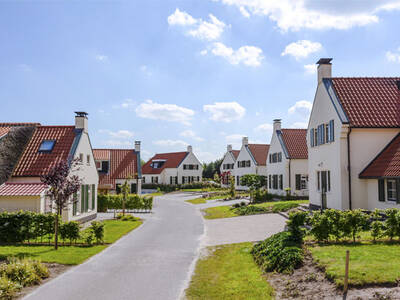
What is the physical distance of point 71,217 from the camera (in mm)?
20281

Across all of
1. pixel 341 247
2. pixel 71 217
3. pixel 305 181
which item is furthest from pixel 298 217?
pixel 305 181

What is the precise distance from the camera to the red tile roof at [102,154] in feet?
135

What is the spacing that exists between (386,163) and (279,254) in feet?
33.5

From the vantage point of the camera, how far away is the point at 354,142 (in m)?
19.2

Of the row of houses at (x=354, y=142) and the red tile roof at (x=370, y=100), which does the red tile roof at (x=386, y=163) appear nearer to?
the row of houses at (x=354, y=142)

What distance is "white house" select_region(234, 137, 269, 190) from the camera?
5012 centimetres

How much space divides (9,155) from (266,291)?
56.2 feet

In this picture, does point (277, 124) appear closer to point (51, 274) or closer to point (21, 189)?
point (21, 189)

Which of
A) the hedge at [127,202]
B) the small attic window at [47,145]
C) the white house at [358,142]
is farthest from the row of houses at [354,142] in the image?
the small attic window at [47,145]

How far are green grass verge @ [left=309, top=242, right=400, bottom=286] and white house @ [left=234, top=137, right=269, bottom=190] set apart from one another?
38268 mm

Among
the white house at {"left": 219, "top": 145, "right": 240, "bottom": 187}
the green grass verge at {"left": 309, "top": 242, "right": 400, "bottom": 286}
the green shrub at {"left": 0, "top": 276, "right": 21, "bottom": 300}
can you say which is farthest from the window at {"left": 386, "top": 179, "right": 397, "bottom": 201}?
the white house at {"left": 219, "top": 145, "right": 240, "bottom": 187}

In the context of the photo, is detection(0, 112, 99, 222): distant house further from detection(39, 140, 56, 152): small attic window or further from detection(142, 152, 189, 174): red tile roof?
detection(142, 152, 189, 174): red tile roof

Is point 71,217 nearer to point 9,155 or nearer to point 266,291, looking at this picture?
point 9,155

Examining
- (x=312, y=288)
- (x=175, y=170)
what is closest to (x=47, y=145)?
(x=312, y=288)
